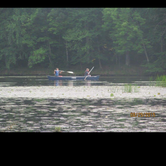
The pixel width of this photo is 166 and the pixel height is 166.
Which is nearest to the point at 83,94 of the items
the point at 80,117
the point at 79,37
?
the point at 80,117

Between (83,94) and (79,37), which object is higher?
(79,37)

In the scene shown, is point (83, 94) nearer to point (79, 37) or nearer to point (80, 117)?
point (80, 117)

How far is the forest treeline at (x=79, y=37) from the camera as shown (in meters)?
67.8

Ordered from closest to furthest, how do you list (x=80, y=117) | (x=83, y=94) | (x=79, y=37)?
1. (x=80, y=117)
2. (x=83, y=94)
3. (x=79, y=37)

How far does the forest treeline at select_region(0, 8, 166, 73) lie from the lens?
67750 mm

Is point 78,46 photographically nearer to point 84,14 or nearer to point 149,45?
point 84,14

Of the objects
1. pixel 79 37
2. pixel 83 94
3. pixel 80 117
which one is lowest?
pixel 83 94

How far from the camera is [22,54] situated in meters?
72.1

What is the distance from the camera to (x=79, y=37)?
68.6 meters

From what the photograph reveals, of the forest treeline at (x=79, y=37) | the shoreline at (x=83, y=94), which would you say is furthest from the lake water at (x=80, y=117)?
the forest treeline at (x=79, y=37)

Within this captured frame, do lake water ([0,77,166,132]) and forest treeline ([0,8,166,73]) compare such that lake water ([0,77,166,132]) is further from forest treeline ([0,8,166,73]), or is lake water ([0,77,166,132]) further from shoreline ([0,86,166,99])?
forest treeline ([0,8,166,73])
